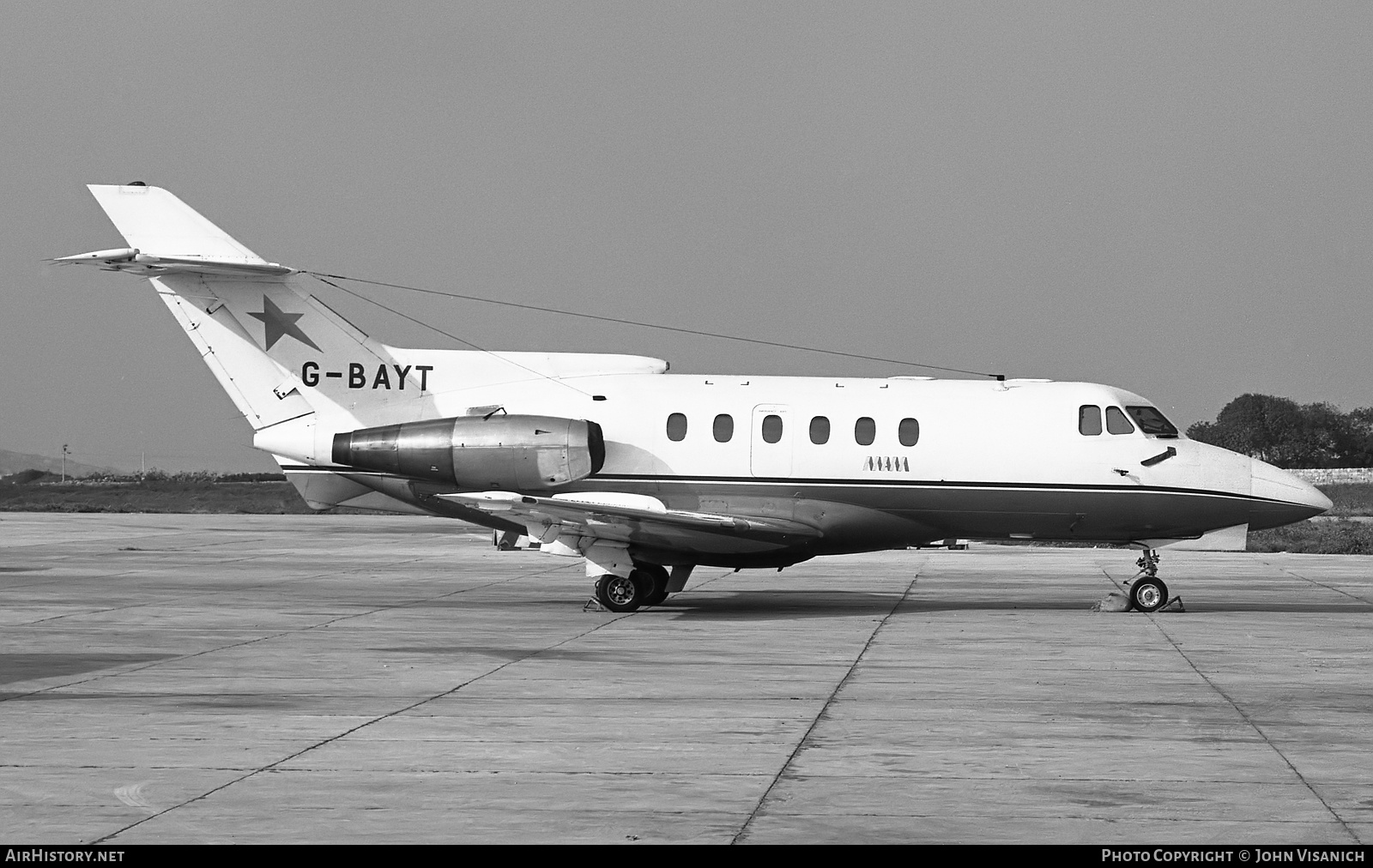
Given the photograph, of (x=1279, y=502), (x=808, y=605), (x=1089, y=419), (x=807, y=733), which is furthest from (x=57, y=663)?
(x=1279, y=502)

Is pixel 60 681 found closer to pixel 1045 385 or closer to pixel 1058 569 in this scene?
pixel 1045 385

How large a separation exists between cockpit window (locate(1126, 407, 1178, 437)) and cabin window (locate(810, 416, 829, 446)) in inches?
169

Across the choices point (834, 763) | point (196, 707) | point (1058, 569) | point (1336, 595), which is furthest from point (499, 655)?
point (1058, 569)

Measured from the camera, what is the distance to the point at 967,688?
12.9m

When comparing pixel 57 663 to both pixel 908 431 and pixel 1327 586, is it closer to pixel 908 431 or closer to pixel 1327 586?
pixel 908 431

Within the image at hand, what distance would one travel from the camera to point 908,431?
20250 mm

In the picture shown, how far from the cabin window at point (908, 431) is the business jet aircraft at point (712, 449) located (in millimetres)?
40

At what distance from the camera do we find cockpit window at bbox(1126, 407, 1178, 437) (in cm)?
2041

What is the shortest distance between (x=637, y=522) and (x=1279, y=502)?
29.0 ft

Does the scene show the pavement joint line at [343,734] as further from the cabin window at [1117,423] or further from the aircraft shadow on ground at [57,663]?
the cabin window at [1117,423]

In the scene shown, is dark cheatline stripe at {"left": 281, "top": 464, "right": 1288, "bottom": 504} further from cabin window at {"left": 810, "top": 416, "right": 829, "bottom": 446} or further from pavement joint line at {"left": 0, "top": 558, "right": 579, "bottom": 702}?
pavement joint line at {"left": 0, "top": 558, "right": 579, "bottom": 702}

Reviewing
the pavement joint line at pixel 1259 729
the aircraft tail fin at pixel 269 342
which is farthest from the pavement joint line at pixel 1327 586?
the aircraft tail fin at pixel 269 342

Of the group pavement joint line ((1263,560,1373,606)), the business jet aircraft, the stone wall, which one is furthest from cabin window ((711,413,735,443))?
the stone wall

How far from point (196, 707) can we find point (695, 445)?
32.0 ft
